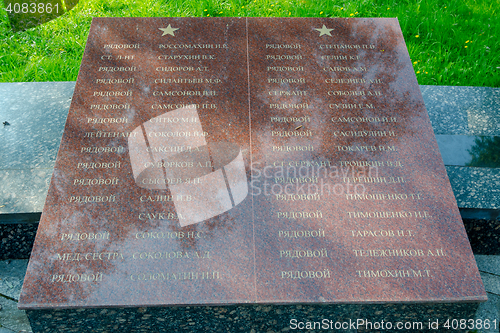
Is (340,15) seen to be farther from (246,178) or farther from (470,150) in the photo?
(246,178)

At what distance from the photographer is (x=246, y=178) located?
9.30 feet

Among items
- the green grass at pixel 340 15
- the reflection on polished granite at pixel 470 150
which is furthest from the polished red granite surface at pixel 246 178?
the green grass at pixel 340 15

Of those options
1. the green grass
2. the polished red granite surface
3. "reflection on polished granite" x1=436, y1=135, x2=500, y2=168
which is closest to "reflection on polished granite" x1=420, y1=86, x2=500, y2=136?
"reflection on polished granite" x1=436, y1=135, x2=500, y2=168

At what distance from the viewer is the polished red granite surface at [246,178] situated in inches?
96.1

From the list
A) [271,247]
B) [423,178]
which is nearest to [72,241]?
[271,247]

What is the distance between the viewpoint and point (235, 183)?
281 cm

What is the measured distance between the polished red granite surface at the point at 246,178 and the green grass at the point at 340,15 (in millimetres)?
1693

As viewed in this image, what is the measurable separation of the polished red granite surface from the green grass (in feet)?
5.55

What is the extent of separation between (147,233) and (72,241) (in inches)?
20.5

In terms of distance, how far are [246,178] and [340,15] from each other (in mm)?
3949

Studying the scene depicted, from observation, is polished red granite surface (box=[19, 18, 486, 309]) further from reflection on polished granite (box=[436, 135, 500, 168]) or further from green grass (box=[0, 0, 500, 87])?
green grass (box=[0, 0, 500, 87])

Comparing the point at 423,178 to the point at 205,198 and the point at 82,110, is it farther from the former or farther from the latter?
the point at 82,110

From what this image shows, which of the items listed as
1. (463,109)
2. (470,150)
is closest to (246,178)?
(470,150)

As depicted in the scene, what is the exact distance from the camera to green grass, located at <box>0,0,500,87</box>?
489cm
